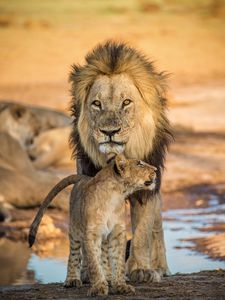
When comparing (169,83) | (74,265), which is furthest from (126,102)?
(169,83)

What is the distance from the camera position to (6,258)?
8.17 m

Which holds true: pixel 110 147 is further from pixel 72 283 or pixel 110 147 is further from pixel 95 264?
pixel 95 264

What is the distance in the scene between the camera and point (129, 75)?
639 centimetres

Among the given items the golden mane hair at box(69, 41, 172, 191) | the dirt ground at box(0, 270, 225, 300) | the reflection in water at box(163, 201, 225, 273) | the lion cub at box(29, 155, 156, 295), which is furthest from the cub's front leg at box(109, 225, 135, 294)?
the reflection in water at box(163, 201, 225, 273)

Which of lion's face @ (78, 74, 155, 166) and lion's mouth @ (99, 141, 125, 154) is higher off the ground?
lion's face @ (78, 74, 155, 166)

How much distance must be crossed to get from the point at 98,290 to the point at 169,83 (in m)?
14.5

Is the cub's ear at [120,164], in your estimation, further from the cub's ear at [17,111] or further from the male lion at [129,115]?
the cub's ear at [17,111]

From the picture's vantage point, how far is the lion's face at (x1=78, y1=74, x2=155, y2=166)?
19.9 feet

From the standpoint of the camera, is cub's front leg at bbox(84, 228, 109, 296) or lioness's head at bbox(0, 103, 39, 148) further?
lioness's head at bbox(0, 103, 39, 148)

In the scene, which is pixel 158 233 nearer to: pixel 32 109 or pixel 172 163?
pixel 172 163

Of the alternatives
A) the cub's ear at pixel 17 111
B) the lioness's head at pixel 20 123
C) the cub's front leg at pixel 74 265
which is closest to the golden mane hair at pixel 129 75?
the cub's front leg at pixel 74 265

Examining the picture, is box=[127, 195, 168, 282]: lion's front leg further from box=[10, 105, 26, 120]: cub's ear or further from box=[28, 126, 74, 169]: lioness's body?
box=[10, 105, 26, 120]: cub's ear

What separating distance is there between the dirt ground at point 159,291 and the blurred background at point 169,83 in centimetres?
168

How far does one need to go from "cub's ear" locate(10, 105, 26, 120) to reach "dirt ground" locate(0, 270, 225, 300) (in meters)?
8.17
